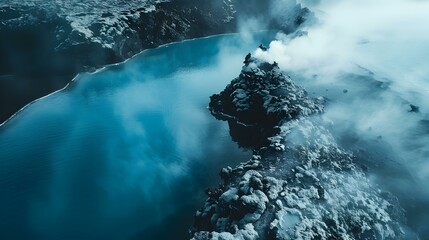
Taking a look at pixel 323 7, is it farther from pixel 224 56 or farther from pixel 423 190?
pixel 423 190

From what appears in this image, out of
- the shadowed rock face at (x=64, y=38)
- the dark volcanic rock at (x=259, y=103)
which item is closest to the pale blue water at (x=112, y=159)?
the dark volcanic rock at (x=259, y=103)

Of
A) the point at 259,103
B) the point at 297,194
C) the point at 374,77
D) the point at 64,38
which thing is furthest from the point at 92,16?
the point at 297,194

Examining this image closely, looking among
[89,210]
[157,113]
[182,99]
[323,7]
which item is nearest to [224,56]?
[182,99]

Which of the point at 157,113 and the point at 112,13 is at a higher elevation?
the point at 112,13

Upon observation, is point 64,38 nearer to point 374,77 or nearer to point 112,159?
point 112,159

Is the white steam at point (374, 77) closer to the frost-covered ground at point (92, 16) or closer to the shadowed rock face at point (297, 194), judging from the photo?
the shadowed rock face at point (297, 194)

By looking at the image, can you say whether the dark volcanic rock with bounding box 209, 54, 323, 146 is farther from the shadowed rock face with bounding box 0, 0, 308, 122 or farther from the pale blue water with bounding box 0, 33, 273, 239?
the shadowed rock face with bounding box 0, 0, 308, 122
